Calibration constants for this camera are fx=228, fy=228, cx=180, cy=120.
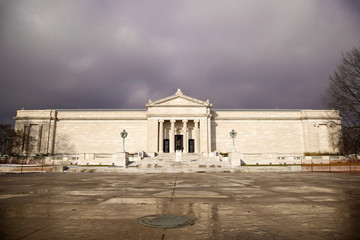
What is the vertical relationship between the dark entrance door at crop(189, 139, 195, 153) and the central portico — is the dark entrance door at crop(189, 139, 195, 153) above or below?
below

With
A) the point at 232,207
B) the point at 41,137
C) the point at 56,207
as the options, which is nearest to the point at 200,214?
the point at 232,207

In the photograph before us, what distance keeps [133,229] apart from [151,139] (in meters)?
47.0

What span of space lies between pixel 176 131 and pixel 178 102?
7549 millimetres

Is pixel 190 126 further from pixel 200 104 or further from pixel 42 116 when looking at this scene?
pixel 42 116

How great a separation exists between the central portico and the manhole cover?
1792 inches

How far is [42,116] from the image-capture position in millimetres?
55125

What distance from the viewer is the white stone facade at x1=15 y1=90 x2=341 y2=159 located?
53.9 meters

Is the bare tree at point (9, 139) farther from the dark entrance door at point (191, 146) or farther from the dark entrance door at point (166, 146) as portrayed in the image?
the dark entrance door at point (191, 146)

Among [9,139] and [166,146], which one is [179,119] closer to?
[166,146]

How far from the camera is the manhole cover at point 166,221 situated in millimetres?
3600

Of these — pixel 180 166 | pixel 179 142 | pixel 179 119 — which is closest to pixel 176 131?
pixel 179 142

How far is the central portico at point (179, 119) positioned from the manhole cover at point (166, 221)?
45.5 metres

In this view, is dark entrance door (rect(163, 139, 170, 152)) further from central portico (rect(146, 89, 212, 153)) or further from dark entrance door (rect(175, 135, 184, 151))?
dark entrance door (rect(175, 135, 184, 151))

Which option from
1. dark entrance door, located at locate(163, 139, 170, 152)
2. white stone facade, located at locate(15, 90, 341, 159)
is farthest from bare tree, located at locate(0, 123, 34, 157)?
dark entrance door, located at locate(163, 139, 170, 152)
